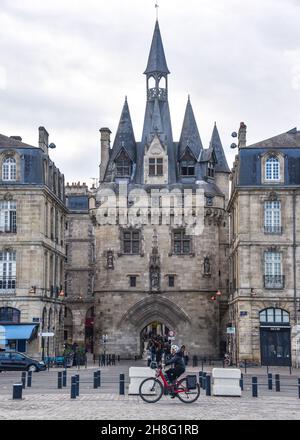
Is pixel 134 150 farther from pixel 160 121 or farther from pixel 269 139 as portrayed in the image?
pixel 269 139

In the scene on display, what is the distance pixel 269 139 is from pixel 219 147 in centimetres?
1676

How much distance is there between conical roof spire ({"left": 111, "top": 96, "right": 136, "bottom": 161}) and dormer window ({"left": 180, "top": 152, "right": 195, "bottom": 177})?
3628 millimetres

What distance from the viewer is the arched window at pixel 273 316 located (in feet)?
156

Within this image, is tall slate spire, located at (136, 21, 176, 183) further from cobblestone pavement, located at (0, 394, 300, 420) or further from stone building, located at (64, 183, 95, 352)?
cobblestone pavement, located at (0, 394, 300, 420)

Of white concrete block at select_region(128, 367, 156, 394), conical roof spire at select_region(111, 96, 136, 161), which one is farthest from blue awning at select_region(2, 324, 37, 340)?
white concrete block at select_region(128, 367, 156, 394)

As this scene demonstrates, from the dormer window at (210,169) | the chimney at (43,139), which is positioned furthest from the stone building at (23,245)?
the dormer window at (210,169)

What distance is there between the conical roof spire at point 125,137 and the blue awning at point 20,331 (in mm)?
18014

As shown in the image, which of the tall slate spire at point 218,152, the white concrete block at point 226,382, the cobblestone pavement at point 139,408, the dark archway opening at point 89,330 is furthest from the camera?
the dark archway opening at point 89,330

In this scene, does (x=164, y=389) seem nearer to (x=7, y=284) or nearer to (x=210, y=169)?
(x=7, y=284)

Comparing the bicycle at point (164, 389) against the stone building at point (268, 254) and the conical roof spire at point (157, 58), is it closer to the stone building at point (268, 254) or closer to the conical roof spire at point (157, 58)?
the stone building at point (268, 254)

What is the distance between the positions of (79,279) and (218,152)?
18092mm

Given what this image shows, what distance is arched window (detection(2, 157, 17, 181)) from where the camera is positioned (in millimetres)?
49438

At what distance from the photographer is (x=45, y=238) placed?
50750 millimetres
